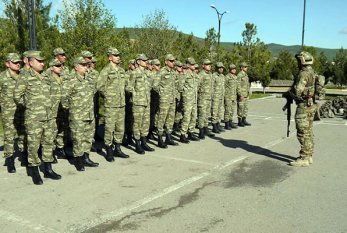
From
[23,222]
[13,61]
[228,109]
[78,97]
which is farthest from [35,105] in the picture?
A: [228,109]

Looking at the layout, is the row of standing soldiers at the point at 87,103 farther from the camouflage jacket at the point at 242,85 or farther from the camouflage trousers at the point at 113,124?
the camouflage jacket at the point at 242,85

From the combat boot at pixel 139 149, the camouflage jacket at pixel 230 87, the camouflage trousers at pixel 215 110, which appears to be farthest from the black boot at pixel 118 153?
the camouflage jacket at pixel 230 87

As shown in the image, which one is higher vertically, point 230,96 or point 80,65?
point 80,65

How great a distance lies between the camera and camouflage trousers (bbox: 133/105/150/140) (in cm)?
774

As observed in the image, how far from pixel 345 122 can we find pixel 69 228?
1157 cm

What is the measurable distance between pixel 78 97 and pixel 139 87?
1.69 meters

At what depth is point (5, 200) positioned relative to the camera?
16.2 feet

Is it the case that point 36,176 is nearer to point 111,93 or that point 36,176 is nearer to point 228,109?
point 111,93

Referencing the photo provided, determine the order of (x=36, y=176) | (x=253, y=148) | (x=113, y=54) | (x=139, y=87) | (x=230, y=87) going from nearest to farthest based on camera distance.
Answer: (x=36, y=176) → (x=113, y=54) → (x=139, y=87) → (x=253, y=148) → (x=230, y=87)

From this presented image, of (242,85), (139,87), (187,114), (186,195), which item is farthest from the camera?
(242,85)

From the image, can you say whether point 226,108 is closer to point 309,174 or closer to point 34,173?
point 309,174

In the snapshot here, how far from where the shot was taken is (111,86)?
7125mm

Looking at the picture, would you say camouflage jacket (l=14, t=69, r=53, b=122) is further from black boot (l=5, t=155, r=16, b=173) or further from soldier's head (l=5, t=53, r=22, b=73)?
black boot (l=5, t=155, r=16, b=173)

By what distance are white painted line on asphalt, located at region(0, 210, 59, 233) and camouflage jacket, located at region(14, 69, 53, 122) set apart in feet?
5.12
